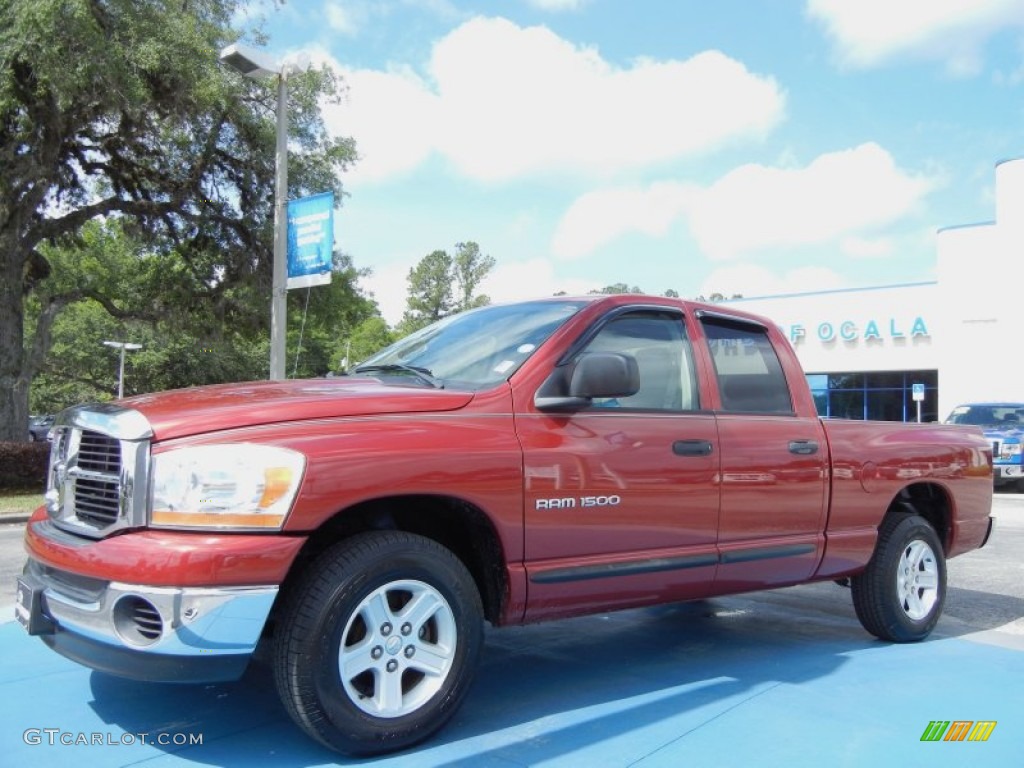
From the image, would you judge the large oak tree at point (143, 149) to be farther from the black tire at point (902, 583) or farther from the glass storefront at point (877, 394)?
the glass storefront at point (877, 394)

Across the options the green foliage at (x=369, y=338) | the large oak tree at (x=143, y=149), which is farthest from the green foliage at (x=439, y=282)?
the large oak tree at (x=143, y=149)

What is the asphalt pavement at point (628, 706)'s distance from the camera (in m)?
3.44

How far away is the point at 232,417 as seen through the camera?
326 centimetres

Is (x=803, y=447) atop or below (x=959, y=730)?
atop

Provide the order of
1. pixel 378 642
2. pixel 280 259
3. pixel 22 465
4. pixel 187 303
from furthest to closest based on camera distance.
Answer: pixel 187 303
pixel 22 465
pixel 280 259
pixel 378 642

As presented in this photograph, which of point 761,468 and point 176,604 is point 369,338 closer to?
point 761,468

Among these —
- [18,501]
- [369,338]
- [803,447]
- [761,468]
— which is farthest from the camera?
[369,338]

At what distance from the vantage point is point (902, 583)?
5379mm

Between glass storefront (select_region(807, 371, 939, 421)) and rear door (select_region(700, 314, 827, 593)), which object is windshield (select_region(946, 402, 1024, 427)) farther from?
rear door (select_region(700, 314, 827, 593))

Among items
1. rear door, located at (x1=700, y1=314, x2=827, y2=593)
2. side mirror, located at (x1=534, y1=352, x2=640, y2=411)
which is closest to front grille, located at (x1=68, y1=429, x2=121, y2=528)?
side mirror, located at (x1=534, y1=352, x2=640, y2=411)

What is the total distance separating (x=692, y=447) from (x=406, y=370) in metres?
1.38

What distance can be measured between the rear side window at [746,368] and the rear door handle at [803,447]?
0.68 feet

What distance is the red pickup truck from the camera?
10.2ft

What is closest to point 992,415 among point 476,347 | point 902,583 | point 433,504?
point 902,583
